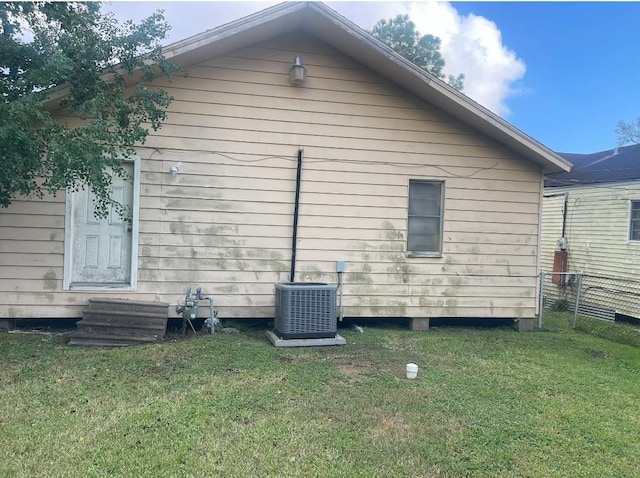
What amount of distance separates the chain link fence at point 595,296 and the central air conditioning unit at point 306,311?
5283 millimetres

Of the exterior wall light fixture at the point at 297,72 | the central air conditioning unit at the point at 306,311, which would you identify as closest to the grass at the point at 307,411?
the central air conditioning unit at the point at 306,311

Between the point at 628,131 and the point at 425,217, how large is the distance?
15.4 m

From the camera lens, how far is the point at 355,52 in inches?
262

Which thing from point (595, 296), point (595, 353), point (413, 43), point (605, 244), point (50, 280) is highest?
point (413, 43)

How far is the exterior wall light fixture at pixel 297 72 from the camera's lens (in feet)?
21.2

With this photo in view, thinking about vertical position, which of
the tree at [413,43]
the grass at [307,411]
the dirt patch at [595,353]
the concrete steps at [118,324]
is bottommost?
the dirt patch at [595,353]

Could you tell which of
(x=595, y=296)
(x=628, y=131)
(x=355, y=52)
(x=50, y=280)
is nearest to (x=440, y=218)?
(x=355, y=52)

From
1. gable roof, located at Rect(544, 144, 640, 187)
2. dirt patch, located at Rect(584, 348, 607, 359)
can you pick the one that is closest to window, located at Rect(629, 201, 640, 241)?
gable roof, located at Rect(544, 144, 640, 187)

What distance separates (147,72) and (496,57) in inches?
648

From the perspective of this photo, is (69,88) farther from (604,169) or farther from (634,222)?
(604,169)

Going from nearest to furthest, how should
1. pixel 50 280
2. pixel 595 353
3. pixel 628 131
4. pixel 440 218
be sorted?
pixel 50 280 < pixel 595 353 < pixel 440 218 < pixel 628 131

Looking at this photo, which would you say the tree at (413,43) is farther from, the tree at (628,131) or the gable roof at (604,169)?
the gable roof at (604,169)

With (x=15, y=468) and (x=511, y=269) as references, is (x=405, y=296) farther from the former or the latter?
(x=15, y=468)

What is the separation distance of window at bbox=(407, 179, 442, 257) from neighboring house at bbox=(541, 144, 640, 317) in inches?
186
